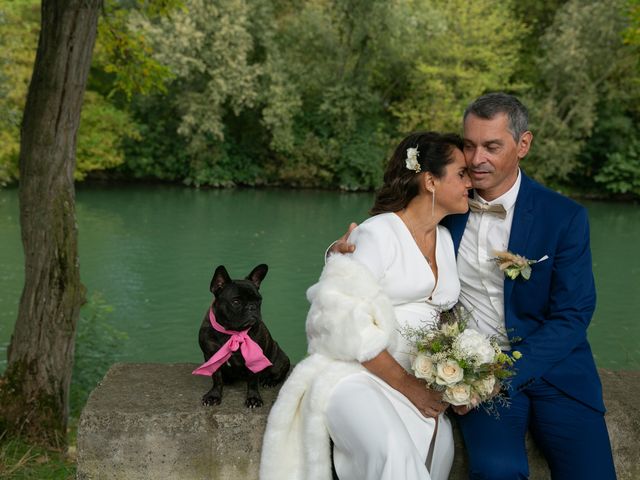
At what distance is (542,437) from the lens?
2.68 meters

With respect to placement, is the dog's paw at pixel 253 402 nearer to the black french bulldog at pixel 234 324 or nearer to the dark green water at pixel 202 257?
the black french bulldog at pixel 234 324

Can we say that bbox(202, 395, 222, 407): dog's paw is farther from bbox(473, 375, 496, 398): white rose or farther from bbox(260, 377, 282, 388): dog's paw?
bbox(473, 375, 496, 398): white rose

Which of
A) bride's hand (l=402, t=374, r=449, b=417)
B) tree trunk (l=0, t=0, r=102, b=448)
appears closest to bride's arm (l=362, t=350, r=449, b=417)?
bride's hand (l=402, t=374, r=449, b=417)

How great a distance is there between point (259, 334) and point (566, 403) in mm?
1220

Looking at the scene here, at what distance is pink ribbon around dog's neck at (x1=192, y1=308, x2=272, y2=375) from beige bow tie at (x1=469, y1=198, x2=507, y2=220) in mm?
1080

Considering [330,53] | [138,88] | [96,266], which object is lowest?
[96,266]

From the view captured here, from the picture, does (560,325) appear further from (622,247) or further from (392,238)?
(622,247)

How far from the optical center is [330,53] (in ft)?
90.1

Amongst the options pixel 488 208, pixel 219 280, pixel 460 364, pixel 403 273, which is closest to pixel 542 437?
pixel 460 364

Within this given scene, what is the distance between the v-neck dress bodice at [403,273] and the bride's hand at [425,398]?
0.14 meters

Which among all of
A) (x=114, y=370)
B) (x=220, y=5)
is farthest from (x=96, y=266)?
(x=220, y=5)

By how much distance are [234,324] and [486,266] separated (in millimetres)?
1075

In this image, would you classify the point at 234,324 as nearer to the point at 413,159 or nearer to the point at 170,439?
the point at 170,439

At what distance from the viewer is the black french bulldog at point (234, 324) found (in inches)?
105
